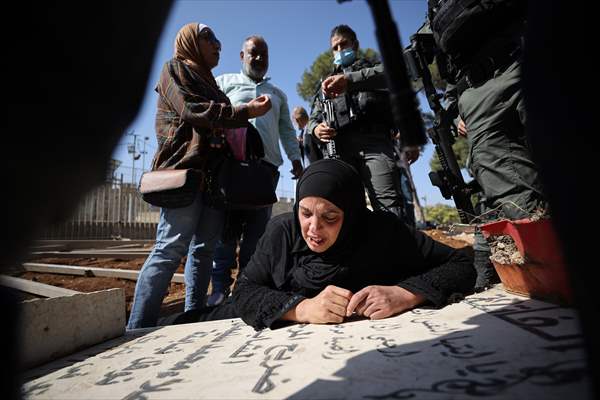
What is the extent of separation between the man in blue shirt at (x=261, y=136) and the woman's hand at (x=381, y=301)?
4.16 feet

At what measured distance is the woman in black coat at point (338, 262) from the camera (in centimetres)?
148

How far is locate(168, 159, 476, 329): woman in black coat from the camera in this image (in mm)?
1484

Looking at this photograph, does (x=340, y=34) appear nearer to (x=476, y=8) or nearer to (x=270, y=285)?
(x=476, y=8)

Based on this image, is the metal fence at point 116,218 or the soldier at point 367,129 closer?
the soldier at point 367,129

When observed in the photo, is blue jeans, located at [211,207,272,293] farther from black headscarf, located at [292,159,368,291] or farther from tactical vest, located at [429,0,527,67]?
tactical vest, located at [429,0,527,67]

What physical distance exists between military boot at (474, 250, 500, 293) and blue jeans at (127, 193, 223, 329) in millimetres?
1732

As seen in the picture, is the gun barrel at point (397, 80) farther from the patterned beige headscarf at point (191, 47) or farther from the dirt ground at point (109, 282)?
the dirt ground at point (109, 282)

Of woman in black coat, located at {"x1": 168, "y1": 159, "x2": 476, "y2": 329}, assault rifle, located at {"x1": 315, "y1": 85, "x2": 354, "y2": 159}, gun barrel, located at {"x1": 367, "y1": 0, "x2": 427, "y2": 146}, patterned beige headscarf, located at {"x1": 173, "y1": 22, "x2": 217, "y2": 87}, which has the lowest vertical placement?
woman in black coat, located at {"x1": 168, "y1": 159, "x2": 476, "y2": 329}

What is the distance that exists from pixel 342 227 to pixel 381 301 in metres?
0.41

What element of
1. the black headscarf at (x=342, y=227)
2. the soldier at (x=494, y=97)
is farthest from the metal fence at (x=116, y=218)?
the soldier at (x=494, y=97)

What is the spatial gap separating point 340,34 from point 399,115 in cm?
291

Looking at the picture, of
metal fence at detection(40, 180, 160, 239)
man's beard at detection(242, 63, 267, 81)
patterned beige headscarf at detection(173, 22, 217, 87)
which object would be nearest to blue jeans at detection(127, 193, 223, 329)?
patterned beige headscarf at detection(173, 22, 217, 87)

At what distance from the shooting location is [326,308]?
1.42 m

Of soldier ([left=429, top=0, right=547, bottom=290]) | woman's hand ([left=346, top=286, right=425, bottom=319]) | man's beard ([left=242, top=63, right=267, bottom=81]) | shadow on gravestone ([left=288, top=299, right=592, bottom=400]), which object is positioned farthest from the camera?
man's beard ([left=242, top=63, right=267, bottom=81])
